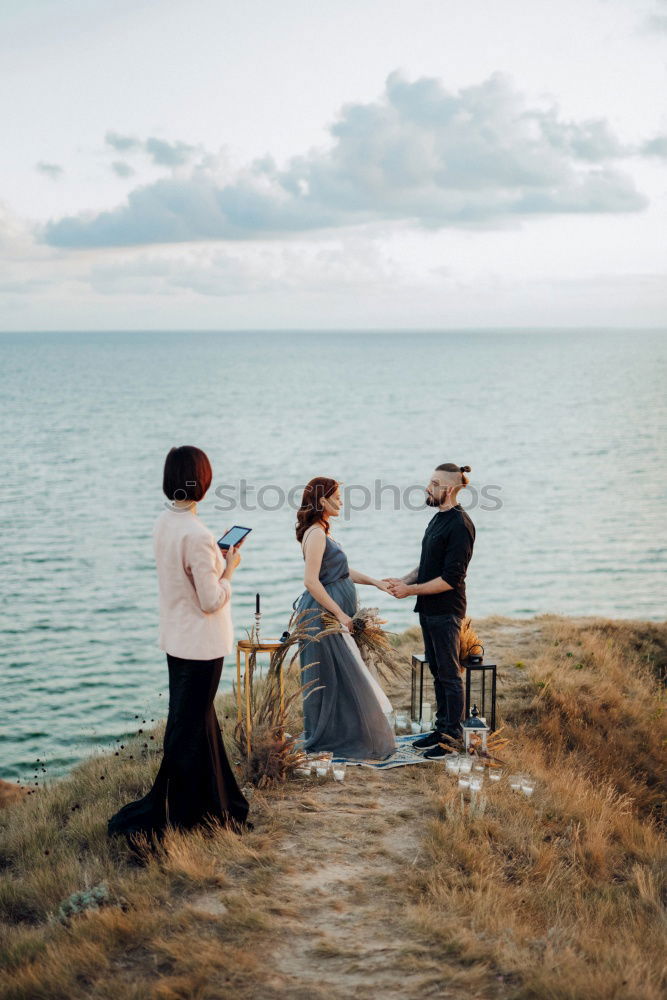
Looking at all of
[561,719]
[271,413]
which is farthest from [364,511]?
[271,413]

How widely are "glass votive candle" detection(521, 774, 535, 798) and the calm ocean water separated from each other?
634 centimetres

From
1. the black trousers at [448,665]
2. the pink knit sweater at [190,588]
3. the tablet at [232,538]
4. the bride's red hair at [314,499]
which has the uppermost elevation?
the bride's red hair at [314,499]

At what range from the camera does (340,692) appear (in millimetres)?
7820

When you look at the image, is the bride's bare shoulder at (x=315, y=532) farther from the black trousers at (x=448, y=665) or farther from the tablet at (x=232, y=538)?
the tablet at (x=232, y=538)

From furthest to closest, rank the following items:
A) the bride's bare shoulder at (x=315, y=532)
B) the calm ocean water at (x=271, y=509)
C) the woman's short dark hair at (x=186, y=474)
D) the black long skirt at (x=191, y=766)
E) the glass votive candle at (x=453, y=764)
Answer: the calm ocean water at (x=271, y=509) → the bride's bare shoulder at (x=315, y=532) → the glass votive candle at (x=453, y=764) → the black long skirt at (x=191, y=766) → the woman's short dark hair at (x=186, y=474)

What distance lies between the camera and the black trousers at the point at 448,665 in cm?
796

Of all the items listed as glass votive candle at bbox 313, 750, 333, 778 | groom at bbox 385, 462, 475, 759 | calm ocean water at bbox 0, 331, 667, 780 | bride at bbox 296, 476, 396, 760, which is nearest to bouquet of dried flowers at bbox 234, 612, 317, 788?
glass votive candle at bbox 313, 750, 333, 778

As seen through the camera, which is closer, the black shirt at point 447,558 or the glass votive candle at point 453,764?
the glass votive candle at point 453,764

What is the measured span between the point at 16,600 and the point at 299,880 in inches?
771

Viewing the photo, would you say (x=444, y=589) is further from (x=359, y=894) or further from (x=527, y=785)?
(x=359, y=894)

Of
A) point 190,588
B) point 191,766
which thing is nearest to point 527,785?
point 191,766

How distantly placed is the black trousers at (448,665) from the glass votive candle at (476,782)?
75 centimetres

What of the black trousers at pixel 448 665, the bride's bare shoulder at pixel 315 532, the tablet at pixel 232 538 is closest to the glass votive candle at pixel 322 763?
the black trousers at pixel 448 665

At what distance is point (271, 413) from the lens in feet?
252
